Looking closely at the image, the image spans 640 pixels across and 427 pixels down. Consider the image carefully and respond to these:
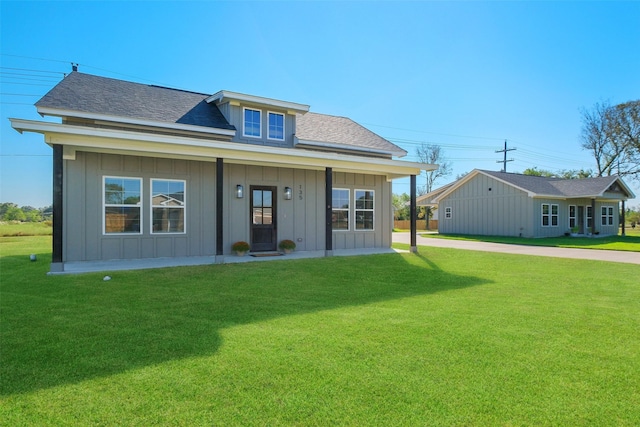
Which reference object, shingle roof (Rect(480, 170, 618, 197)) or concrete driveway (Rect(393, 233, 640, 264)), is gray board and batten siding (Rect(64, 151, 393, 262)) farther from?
shingle roof (Rect(480, 170, 618, 197))

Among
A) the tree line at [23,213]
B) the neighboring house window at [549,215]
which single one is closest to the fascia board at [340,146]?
the neighboring house window at [549,215]

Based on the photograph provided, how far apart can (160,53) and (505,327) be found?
16721mm

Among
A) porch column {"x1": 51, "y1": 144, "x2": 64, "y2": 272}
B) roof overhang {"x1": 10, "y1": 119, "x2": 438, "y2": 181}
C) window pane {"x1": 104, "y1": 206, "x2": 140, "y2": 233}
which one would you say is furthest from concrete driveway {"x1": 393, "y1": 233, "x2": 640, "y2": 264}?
porch column {"x1": 51, "y1": 144, "x2": 64, "y2": 272}

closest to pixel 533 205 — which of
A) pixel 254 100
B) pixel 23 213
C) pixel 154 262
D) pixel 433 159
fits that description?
pixel 254 100

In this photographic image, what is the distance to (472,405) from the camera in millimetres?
2492

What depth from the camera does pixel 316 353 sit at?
3.43 m

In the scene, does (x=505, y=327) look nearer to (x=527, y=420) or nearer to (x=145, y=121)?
(x=527, y=420)

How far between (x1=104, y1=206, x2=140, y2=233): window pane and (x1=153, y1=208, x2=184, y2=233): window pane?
0.44m

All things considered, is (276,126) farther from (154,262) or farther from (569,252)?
(569,252)

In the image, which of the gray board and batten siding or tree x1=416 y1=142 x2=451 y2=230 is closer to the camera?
the gray board and batten siding

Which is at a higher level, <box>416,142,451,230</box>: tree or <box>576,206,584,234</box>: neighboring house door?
<box>416,142,451,230</box>: tree

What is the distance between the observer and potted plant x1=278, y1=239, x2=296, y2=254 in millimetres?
10953

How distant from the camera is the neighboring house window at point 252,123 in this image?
11.6 metres

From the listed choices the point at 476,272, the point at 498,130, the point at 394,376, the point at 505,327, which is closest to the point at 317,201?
the point at 476,272
